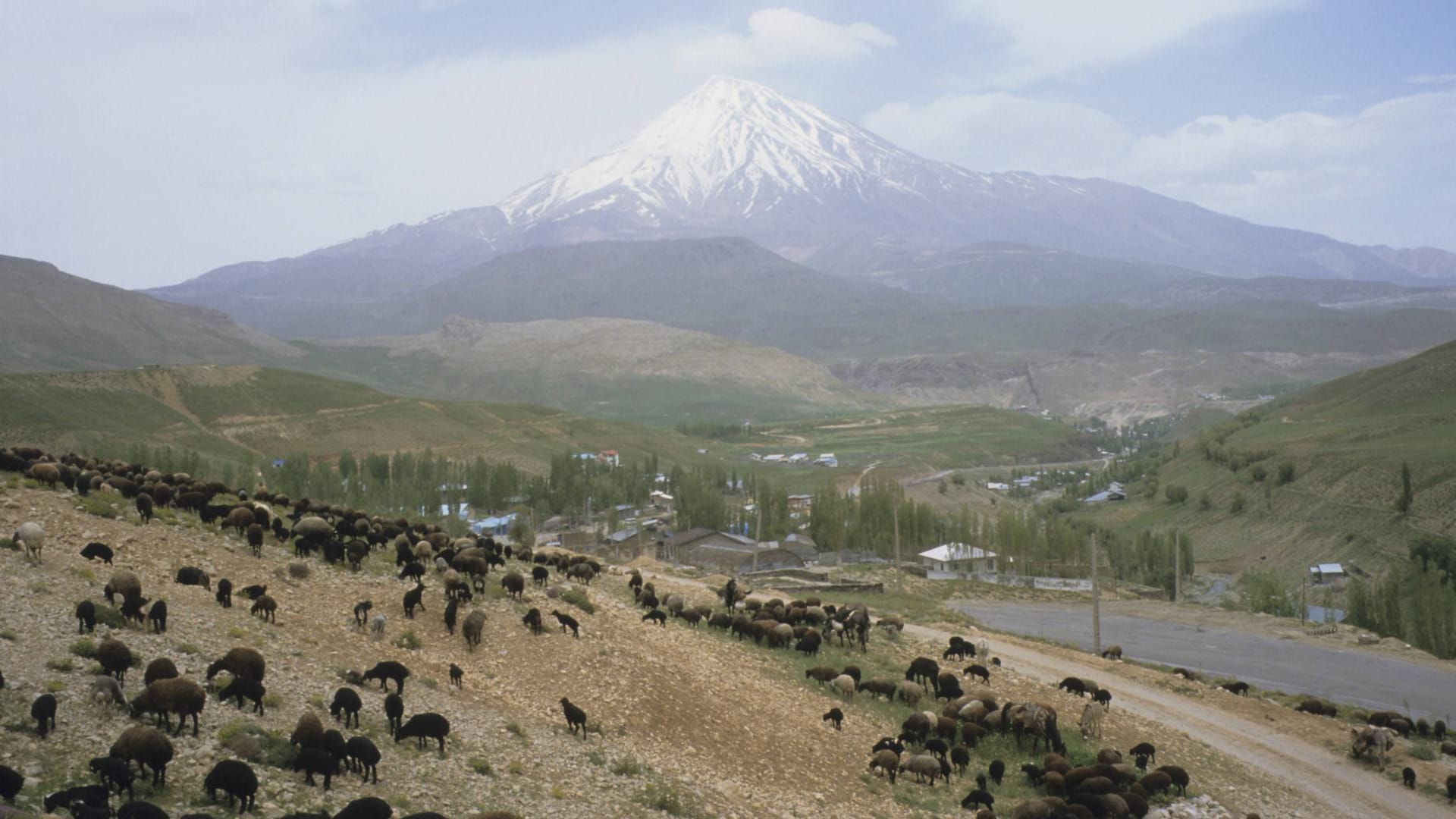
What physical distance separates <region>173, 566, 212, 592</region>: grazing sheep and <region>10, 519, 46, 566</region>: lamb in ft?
6.04

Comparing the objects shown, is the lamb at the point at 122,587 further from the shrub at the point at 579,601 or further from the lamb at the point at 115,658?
the shrub at the point at 579,601

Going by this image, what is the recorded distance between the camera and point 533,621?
1867 centimetres

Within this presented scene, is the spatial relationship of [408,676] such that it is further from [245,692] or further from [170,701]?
[170,701]

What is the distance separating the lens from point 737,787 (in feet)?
50.1

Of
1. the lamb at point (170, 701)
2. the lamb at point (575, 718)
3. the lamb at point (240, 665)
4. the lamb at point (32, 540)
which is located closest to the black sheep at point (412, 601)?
the lamb at point (575, 718)

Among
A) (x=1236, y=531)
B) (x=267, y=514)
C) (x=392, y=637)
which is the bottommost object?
(x=1236, y=531)

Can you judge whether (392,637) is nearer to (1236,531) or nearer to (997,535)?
(997,535)

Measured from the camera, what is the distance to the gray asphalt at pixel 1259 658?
3312cm

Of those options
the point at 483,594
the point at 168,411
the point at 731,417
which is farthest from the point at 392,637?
the point at 731,417

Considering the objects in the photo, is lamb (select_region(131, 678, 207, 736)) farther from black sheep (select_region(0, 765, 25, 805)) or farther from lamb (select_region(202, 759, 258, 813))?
black sheep (select_region(0, 765, 25, 805))

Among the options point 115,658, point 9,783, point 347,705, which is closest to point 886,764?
point 347,705

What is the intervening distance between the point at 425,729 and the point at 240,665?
2.36 m

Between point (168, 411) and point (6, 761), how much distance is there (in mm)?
93377

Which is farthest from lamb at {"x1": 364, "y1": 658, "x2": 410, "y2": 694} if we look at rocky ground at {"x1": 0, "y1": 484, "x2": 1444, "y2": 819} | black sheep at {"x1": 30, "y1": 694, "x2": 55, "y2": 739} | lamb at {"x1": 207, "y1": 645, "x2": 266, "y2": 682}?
black sheep at {"x1": 30, "y1": 694, "x2": 55, "y2": 739}
